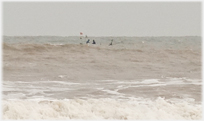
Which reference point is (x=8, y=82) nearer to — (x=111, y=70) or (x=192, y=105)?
(x=111, y=70)

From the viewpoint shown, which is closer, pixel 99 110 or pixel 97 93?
pixel 99 110

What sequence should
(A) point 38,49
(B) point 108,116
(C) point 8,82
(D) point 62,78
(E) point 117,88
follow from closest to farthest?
1. (B) point 108,116
2. (E) point 117,88
3. (C) point 8,82
4. (D) point 62,78
5. (A) point 38,49

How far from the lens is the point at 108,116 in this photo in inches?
176

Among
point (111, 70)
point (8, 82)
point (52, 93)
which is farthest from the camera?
point (111, 70)

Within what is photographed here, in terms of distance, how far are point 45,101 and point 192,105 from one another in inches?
101

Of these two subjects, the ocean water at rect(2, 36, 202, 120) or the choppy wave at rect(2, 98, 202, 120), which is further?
the ocean water at rect(2, 36, 202, 120)

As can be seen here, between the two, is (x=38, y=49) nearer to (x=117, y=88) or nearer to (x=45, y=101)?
(x=117, y=88)

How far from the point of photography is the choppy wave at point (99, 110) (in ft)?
14.6

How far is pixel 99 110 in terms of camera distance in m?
4.71

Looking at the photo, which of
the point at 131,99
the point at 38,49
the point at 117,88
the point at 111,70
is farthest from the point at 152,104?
the point at 38,49

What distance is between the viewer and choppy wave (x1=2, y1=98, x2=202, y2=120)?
4441 millimetres

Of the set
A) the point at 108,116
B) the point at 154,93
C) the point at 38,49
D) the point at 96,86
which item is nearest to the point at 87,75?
the point at 96,86

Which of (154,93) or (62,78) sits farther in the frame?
(62,78)

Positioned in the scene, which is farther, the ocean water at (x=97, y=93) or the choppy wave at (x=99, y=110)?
the ocean water at (x=97, y=93)
